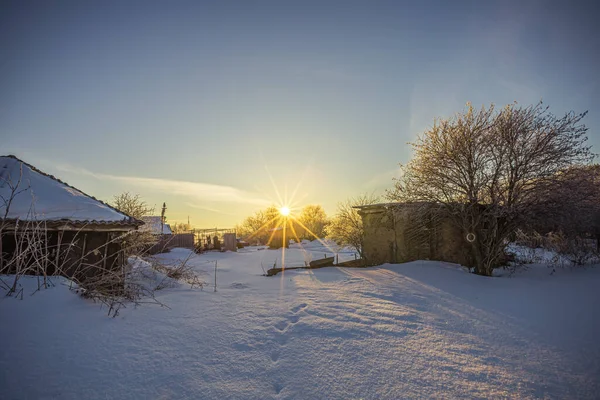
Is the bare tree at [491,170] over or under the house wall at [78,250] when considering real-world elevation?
over

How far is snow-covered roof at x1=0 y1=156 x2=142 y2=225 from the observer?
17.2 feet

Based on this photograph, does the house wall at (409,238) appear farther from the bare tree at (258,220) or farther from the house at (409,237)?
the bare tree at (258,220)

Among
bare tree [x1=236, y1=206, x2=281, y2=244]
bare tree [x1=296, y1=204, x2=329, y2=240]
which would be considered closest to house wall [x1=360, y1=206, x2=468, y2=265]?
bare tree [x1=296, y1=204, x2=329, y2=240]

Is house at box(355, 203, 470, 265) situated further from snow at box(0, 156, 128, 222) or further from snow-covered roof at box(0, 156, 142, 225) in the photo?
snow at box(0, 156, 128, 222)

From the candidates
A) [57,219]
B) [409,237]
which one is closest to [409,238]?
[409,237]

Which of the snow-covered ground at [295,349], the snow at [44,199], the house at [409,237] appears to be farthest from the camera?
the house at [409,237]

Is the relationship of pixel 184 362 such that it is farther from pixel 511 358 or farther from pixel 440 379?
pixel 511 358

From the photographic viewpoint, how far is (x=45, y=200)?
573 cm

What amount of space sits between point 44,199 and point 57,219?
3.00ft

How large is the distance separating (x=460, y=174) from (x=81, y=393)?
10362mm

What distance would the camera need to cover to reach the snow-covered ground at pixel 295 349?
7.93 feet

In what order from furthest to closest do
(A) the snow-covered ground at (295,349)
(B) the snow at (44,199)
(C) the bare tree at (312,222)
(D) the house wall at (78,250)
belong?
1. (C) the bare tree at (312,222)
2. (D) the house wall at (78,250)
3. (B) the snow at (44,199)
4. (A) the snow-covered ground at (295,349)

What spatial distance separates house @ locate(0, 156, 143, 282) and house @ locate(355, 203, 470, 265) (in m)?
9.84

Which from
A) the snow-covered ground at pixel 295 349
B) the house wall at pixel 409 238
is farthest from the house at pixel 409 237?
the snow-covered ground at pixel 295 349
